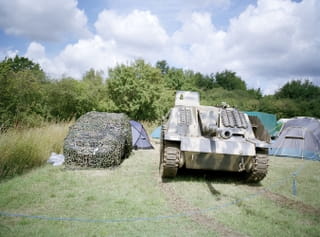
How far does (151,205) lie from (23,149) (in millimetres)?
4062

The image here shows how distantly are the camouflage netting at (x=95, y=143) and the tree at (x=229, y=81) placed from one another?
47.5 meters

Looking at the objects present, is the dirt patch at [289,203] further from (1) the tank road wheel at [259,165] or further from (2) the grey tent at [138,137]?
(2) the grey tent at [138,137]

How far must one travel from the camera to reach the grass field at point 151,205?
359cm

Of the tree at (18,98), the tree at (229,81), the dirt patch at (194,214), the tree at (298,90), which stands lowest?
the dirt patch at (194,214)

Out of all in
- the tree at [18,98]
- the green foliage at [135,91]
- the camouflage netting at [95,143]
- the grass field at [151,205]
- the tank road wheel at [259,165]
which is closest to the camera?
the grass field at [151,205]

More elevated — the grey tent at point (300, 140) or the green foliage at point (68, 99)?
the green foliage at point (68, 99)

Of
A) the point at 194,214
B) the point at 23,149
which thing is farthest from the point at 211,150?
the point at 23,149

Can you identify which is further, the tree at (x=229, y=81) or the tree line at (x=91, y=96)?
the tree at (x=229, y=81)

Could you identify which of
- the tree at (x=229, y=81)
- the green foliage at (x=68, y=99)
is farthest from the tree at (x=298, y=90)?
the green foliage at (x=68, y=99)

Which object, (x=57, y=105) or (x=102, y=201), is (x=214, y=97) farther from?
(x=102, y=201)

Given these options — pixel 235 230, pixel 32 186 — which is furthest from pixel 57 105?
pixel 235 230

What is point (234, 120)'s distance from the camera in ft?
22.1

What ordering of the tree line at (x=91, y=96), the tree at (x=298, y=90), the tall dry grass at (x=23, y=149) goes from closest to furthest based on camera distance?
1. the tall dry grass at (x=23, y=149)
2. the tree line at (x=91, y=96)
3. the tree at (x=298, y=90)

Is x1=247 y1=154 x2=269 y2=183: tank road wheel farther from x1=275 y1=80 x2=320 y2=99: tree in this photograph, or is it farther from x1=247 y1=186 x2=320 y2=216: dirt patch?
x1=275 y1=80 x2=320 y2=99: tree
